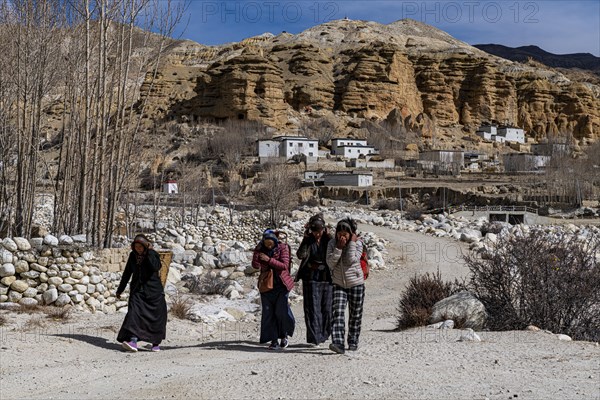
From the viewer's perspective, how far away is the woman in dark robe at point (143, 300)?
736 centimetres

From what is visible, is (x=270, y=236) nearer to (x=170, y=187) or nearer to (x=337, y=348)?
(x=337, y=348)

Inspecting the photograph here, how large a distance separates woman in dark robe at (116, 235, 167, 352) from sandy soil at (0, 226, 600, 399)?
200 millimetres

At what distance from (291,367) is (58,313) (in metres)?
4.39

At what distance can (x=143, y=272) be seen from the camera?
740 centimetres

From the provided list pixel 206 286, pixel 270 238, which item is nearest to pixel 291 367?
pixel 270 238

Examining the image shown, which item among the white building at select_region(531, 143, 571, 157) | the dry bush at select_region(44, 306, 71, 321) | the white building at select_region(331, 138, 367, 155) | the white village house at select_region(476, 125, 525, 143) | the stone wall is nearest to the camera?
the dry bush at select_region(44, 306, 71, 321)

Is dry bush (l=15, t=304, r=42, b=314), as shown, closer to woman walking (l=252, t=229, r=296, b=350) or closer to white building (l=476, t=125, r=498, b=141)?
woman walking (l=252, t=229, r=296, b=350)

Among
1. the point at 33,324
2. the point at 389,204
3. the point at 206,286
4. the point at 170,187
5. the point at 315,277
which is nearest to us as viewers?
the point at 315,277

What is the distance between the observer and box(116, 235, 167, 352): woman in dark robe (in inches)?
290

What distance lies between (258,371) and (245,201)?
4655 centimetres

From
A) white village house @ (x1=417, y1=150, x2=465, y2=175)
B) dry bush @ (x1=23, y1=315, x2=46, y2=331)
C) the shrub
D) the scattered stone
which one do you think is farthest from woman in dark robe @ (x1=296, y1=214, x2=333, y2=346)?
white village house @ (x1=417, y1=150, x2=465, y2=175)

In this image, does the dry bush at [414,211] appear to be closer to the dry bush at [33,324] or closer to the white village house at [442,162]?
the white village house at [442,162]

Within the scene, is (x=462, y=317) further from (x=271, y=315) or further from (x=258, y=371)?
(x=258, y=371)

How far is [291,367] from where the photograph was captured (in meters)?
6.23
